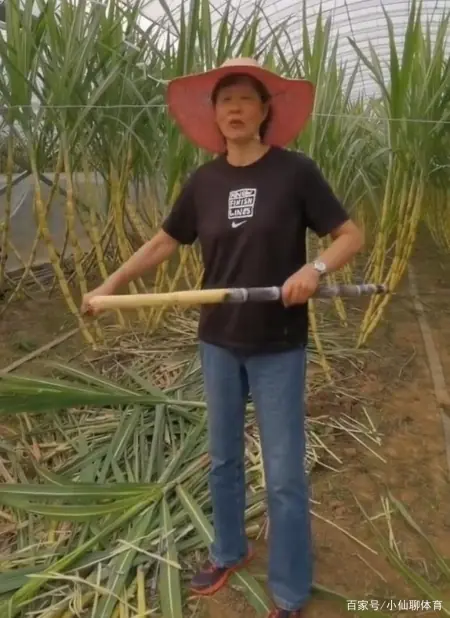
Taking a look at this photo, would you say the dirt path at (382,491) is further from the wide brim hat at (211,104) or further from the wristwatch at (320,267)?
the wide brim hat at (211,104)

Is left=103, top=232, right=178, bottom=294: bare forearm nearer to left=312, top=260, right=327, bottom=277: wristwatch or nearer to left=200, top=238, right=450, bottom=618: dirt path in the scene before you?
left=312, top=260, right=327, bottom=277: wristwatch

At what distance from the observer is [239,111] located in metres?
0.91

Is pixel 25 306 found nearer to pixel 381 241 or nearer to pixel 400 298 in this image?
pixel 381 241

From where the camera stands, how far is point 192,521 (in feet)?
4.02

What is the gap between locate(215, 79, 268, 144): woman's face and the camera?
904mm

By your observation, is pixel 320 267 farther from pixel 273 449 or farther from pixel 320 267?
pixel 273 449

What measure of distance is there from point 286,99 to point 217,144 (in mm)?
132

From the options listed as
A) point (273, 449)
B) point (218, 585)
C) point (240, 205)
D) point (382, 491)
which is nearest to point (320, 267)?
point (240, 205)

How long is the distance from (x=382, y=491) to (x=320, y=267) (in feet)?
2.35

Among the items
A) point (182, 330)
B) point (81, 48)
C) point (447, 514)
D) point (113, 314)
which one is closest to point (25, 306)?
point (113, 314)

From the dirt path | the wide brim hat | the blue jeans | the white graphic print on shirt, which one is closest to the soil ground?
the dirt path

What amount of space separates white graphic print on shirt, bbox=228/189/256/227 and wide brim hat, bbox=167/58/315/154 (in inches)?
5.7

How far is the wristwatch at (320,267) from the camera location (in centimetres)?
87

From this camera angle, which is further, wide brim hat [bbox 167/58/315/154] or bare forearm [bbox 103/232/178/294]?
bare forearm [bbox 103/232/178/294]
